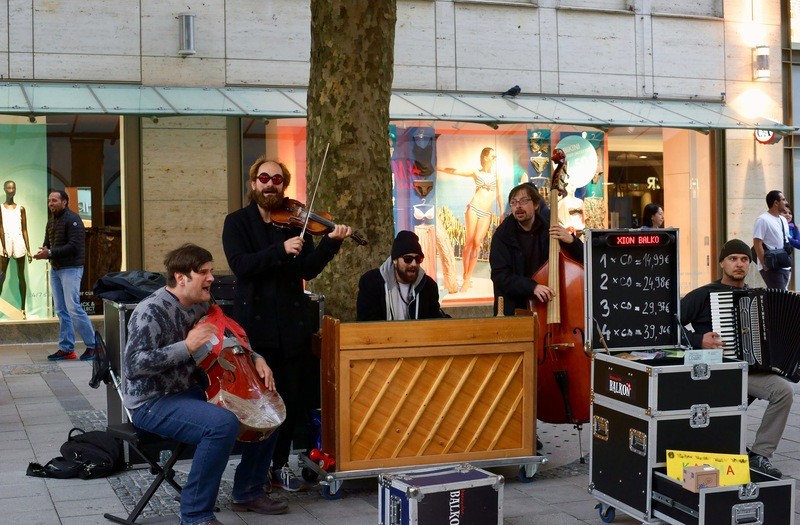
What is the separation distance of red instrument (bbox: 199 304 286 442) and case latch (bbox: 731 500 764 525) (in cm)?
224

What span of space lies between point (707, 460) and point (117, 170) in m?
9.38

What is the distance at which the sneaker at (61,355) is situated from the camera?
38.2ft

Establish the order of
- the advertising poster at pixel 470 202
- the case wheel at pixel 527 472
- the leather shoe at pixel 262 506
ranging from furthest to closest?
the advertising poster at pixel 470 202
the case wheel at pixel 527 472
the leather shoe at pixel 262 506

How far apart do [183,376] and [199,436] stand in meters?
0.37

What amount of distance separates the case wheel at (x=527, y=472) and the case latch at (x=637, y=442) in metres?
1.09

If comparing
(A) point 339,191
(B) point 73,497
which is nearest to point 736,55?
(A) point 339,191

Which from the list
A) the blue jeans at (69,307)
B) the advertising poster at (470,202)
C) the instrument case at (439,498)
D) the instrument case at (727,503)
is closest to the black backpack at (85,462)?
the instrument case at (439,498)

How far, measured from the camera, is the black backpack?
6.54 m

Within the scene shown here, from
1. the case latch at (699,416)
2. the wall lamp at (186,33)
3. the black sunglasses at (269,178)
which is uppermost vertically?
the wall lamp at (186,33)

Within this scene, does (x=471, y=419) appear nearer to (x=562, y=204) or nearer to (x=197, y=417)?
(x=197, y=417)

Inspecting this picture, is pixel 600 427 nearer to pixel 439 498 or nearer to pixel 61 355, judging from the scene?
pixel 439 498

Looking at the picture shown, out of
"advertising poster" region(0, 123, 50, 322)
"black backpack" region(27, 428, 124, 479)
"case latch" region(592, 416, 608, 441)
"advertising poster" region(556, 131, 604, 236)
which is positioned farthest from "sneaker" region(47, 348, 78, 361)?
"case latch" region(592, 416, 608, 441)

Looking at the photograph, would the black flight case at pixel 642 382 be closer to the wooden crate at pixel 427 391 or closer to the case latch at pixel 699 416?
the case latch at pixel 699 416

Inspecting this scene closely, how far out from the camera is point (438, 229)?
47.0ft
